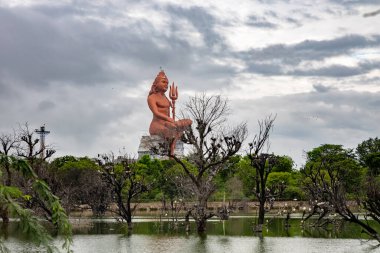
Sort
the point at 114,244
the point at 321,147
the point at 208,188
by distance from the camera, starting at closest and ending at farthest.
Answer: the point at 114,244, the point at 208,188, the point at 321,147

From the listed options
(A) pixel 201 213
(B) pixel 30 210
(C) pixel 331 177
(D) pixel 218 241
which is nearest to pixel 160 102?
(A) pixel 201 213

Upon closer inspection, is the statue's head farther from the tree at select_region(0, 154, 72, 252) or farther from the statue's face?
the tree at select_region(0, 154, 72, 252)

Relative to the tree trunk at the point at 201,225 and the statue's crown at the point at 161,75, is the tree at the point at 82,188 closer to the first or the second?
the tree trunk at the point at 201,225

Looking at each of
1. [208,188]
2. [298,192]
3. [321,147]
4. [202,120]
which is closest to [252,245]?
[208,188]

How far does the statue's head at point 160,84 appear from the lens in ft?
329

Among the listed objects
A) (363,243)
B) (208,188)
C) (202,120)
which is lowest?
(363,243)

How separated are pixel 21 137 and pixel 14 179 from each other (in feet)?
20.0

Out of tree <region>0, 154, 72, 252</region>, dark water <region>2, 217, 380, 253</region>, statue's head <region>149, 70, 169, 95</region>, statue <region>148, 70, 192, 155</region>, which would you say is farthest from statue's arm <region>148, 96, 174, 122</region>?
tree <region>0, 154, 72, 252</region>

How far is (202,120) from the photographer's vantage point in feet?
123

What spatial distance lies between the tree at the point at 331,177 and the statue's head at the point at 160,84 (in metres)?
25.3

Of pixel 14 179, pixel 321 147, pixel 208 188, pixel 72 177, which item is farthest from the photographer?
pixel 321 147


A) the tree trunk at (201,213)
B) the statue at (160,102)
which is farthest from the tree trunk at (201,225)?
the statue at (160,102)

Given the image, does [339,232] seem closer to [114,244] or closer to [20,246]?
[114,244]

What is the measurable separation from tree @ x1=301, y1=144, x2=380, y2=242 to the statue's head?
82.8 ft
